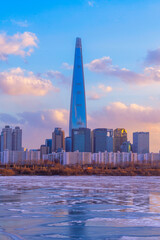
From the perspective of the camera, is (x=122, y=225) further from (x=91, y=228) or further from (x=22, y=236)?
(x=22, y=236)

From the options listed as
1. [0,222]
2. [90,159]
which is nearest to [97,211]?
[0,222]

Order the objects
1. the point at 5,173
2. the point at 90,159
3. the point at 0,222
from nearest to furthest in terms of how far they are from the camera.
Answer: the point at 0,222
the point at 5,173
the point at 90,159

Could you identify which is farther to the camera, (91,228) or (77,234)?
(91,228)

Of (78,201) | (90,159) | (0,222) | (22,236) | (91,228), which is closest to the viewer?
(22,236)

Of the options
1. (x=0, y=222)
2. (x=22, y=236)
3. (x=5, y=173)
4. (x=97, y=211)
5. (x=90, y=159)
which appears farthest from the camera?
(x=90, y=159)

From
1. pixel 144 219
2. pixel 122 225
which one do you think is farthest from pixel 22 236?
pixel 144 219

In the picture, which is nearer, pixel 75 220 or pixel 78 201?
pixel 75 220

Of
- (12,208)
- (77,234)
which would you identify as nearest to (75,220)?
(77,234)

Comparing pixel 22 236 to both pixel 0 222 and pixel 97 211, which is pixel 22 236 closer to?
pixel 0 222
